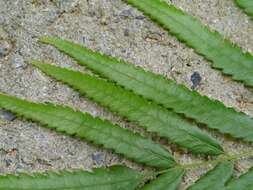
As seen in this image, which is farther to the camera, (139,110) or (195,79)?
(195,79)

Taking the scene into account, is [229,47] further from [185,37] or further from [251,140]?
[251,140]

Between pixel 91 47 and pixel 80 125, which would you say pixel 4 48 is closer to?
pixel 91 47

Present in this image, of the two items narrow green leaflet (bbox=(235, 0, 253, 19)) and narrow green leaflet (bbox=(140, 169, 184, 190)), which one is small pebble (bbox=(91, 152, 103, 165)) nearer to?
narrow green leaflet (bbox=(140, 169, 184, 190))

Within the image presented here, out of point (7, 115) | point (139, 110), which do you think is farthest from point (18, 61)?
point (139, 110)

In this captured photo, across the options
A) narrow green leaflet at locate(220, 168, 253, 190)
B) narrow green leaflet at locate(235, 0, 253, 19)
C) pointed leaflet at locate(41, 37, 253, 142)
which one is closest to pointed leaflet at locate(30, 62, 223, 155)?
pointed leaflet at locate(41, 37, 253, 142)

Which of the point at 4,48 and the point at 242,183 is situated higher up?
the point at 4,48

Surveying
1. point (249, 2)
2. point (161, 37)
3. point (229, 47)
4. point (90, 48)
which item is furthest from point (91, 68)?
point (249, 2)
